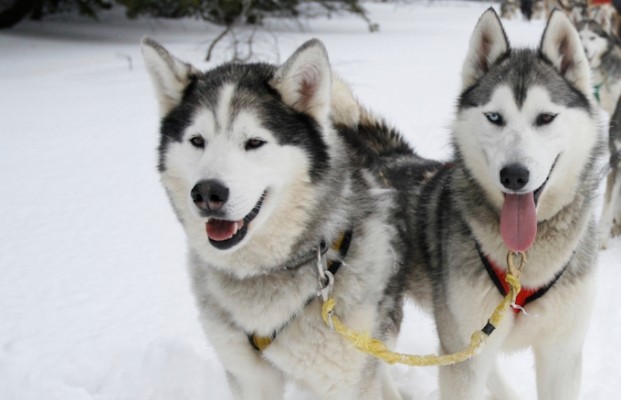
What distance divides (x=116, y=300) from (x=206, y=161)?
2007 mm

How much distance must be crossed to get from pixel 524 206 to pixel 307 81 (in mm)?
782

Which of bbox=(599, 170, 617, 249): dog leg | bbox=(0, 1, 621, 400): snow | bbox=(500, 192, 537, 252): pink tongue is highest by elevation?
bbox=(500, 192, 537, 252): pink tongue

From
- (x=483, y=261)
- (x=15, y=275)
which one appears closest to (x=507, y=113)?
(x=483, y=261)

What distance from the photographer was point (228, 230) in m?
1.73

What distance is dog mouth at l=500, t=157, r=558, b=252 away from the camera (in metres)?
1.88

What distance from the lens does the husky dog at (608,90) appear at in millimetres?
4133

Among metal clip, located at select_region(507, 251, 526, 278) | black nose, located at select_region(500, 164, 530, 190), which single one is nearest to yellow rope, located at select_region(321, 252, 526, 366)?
metal clip, located at select_region(507, 251, 526, 278)

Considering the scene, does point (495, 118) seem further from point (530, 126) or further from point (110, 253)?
point (110, 253)

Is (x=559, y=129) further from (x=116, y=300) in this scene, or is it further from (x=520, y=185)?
(x=116, y=300)

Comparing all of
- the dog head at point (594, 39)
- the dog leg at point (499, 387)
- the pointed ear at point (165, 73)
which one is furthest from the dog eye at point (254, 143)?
the dog head at point (594, 39)

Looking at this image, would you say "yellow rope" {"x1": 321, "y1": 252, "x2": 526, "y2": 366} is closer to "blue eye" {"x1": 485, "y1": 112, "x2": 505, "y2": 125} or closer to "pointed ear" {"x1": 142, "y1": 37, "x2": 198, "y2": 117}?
"blue eye" {"x1": 485, "y1": 112, "x2": 505, "y2": 125}

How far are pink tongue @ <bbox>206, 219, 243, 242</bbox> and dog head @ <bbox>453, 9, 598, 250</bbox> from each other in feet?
2.61

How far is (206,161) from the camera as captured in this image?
5.61 feet

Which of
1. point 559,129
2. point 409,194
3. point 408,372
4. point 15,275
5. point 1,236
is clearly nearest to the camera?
point 559,129
